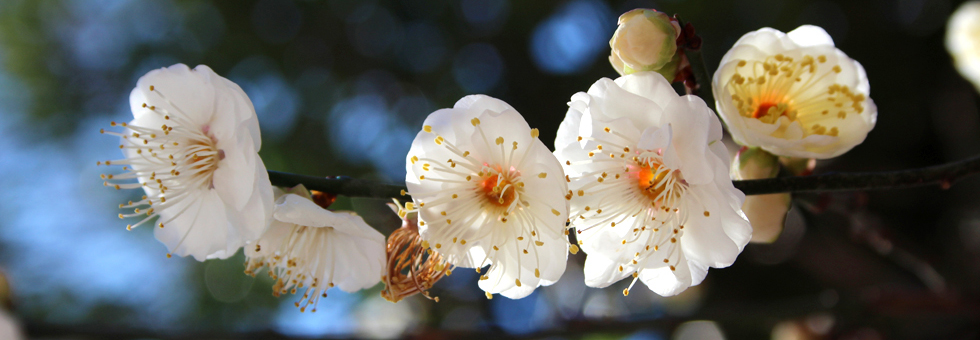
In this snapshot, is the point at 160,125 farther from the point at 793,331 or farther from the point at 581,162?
the point at 793,331

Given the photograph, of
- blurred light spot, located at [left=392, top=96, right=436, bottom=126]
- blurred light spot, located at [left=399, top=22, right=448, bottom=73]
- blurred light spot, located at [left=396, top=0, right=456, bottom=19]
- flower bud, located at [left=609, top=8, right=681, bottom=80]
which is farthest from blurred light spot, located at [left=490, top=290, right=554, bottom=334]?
flower bud, located at [left=609, top=8, right=681, bottom=80]

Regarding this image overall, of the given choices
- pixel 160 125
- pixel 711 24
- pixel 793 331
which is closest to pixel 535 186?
pixel 160 125

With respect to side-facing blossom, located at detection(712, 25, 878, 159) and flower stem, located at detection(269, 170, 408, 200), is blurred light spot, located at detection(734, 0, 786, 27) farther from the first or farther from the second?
flower stem, located at detection(269, 170, 408, 200)

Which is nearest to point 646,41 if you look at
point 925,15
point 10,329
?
point 10,329

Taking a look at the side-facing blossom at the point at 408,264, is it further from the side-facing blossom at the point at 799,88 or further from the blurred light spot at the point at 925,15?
the blurred light spot at the point at 925,15

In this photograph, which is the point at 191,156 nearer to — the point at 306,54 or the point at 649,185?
the point at 649,185
